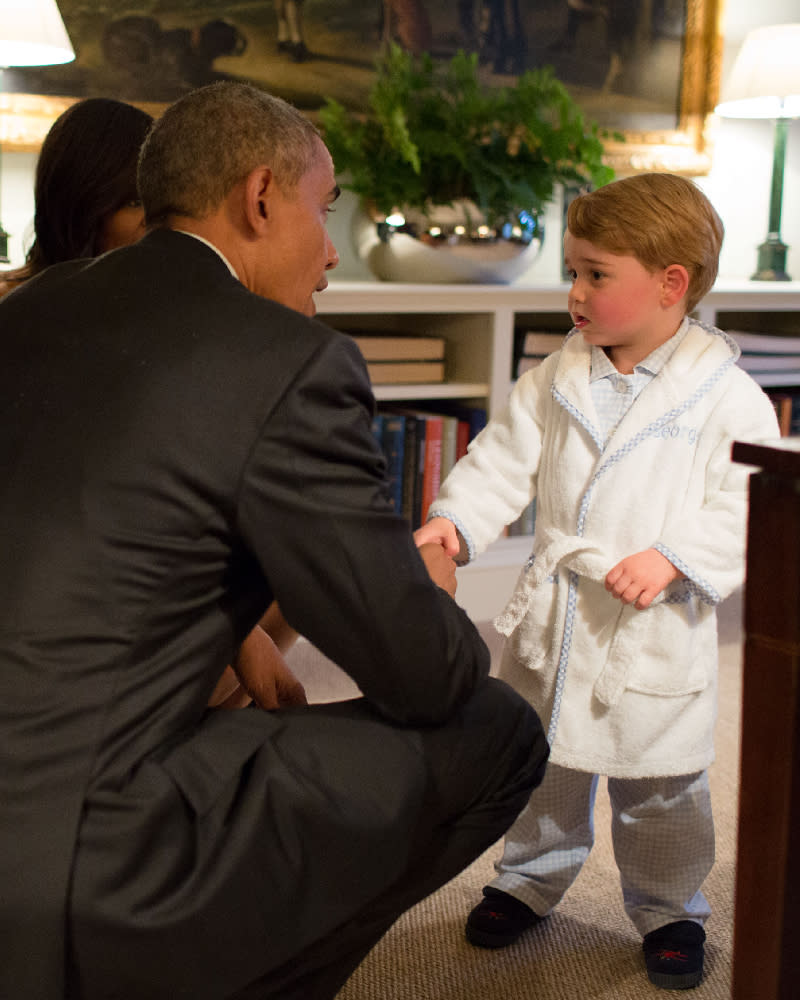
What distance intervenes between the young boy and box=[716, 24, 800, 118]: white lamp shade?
1.92 metres

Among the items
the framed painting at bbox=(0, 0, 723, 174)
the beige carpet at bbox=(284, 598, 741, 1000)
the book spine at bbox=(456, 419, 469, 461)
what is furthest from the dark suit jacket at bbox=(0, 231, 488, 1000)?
the framed painting at bbox=(0, 0, 723, 174)

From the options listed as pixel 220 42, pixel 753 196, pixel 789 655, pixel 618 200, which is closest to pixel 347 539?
pixel 789 655

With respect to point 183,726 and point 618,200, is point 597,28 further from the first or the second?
point 183,726

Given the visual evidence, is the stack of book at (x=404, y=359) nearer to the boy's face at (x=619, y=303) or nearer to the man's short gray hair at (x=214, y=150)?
the boy's face at (x=619, y=303)

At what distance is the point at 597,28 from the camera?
11.1 feet

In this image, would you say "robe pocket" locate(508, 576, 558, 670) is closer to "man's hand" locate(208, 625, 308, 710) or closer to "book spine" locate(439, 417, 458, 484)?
"man's hand" locate(208, 625, 308, 710)

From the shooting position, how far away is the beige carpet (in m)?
1.52

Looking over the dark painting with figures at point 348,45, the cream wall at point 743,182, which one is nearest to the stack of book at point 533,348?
the cream wall at point 743,182

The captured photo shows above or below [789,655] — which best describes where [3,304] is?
above

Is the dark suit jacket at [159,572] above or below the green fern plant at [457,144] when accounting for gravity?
below

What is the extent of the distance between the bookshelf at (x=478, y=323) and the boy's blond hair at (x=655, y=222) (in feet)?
3.61


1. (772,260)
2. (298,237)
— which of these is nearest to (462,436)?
(772,260)

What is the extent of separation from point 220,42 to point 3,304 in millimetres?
2005

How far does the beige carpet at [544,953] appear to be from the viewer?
1516mm
